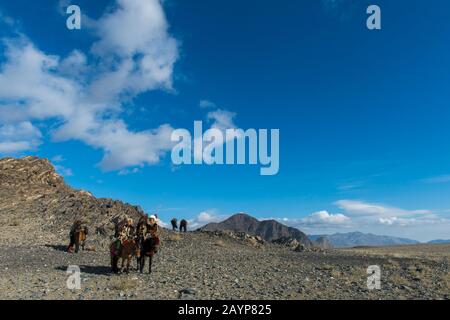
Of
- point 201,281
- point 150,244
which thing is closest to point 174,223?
point 150,244

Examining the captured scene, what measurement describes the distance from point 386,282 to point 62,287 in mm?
14797

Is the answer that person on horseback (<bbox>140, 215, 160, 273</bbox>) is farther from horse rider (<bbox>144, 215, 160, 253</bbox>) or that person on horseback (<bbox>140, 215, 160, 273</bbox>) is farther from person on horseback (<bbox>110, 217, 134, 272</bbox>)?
person on horseback (<bbox>110, 217, 134, 272</bbox>)

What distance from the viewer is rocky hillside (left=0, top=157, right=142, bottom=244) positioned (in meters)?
41.1

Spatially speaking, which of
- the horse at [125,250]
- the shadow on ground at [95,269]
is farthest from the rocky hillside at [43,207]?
the horse at [125,250]

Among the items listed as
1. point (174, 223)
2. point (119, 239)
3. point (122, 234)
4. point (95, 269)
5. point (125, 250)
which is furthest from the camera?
point (174, 223)

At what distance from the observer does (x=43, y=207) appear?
4834 centimetres

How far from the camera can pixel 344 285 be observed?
1942cm

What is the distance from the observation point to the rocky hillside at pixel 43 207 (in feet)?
135

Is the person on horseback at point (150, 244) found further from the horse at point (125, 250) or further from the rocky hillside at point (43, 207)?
the rocky hillside at point (43, 207)

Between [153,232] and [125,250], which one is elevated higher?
[153,232]

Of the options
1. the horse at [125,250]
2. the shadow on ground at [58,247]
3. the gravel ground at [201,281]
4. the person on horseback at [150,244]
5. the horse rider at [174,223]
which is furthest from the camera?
the horse rider at [174,223]
